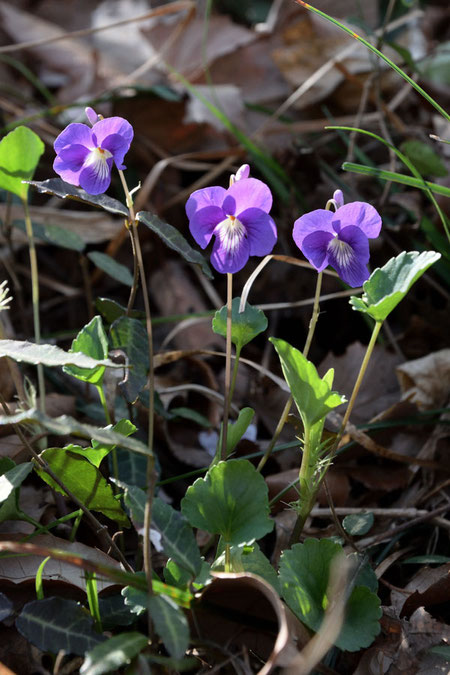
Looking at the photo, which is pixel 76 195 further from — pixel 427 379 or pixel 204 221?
pixel 427 379

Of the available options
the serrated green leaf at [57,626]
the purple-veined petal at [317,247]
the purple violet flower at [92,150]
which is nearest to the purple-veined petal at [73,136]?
the purple violet flower at [92,150]

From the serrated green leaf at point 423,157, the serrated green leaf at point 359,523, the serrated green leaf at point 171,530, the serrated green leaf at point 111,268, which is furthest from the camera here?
the serrated green leaf at point 423,157

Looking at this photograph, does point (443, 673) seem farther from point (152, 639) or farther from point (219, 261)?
point (219, 261)

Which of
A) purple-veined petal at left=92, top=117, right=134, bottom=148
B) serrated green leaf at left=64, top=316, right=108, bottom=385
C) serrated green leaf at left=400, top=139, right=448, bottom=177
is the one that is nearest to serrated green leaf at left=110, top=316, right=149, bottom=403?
serrated green leaf at left=64, top=316, right=108, bottom=385

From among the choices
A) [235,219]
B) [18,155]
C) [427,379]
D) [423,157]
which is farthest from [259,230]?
[423,157]

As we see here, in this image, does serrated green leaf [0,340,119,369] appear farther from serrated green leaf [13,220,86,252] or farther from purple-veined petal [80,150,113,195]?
serrated green leaf [13,220,86,252]

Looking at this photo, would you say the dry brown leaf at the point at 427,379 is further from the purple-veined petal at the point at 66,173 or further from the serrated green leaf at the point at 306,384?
the purple-veined petal at the point at 66,173
